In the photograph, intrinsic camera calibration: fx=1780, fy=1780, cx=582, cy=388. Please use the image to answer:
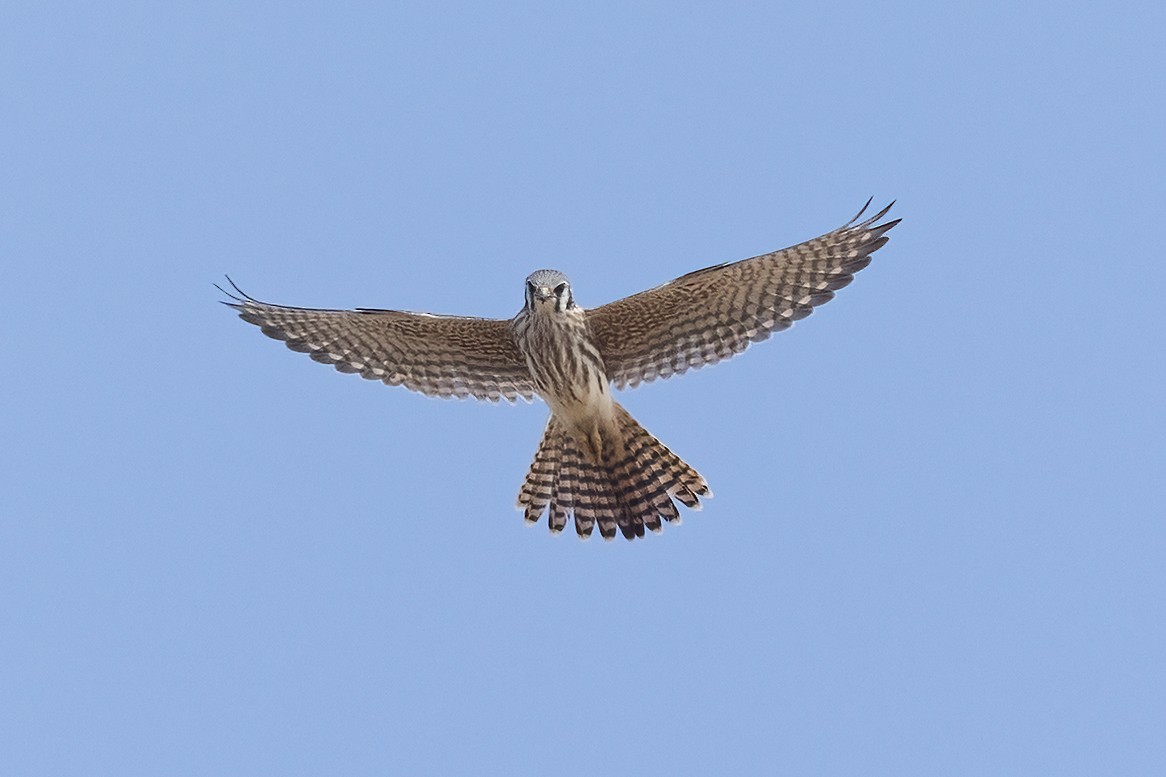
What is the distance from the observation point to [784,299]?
11.9 m

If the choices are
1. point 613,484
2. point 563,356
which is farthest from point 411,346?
point 613,484

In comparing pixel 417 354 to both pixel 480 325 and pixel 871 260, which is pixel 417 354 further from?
pixel 871 260

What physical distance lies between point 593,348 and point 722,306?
3.01 ft

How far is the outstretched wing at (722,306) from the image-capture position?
1167 cm

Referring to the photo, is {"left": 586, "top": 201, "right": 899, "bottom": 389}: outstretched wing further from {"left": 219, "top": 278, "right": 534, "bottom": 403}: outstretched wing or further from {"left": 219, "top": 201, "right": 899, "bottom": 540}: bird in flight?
{"left": 219, "top": 278, "right": 534, "bottom": 403}: outstretched wing

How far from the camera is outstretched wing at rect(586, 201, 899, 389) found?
11672mm

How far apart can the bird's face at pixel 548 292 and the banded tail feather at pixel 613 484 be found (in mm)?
1111

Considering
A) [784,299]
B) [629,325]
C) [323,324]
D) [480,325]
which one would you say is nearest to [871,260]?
[784,299]

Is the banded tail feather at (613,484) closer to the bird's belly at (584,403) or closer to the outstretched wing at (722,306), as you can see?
the bird's belly at (584,403)

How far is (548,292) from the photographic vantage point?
1142 centimetres

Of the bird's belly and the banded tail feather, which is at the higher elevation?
the bird's belly

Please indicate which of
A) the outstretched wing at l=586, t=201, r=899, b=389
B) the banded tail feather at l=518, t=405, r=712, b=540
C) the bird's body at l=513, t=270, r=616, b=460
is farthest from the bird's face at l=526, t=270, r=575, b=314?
the banded tail feather at l=518, t=405, r=712, b=540

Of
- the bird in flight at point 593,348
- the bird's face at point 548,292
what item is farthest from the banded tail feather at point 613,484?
the bird's face at point 548,292

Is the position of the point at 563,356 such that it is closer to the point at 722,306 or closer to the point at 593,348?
the point at 593,348
